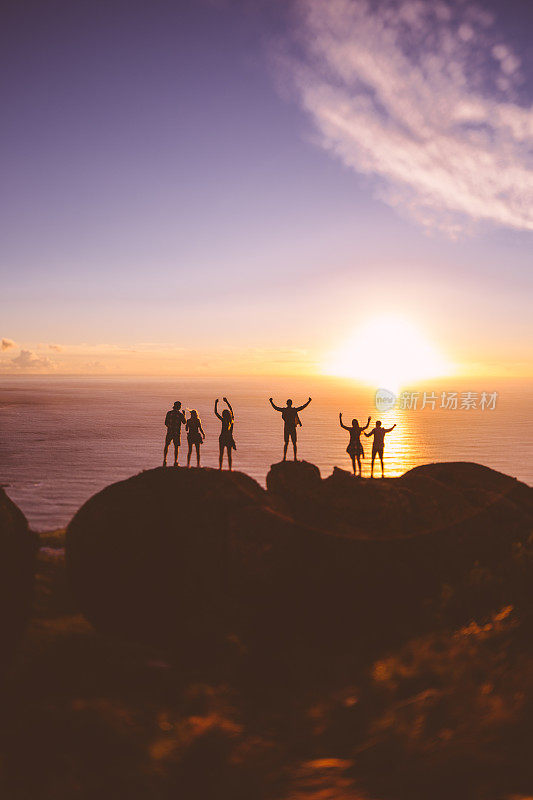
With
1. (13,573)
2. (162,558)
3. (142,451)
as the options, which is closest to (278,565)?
(162,558)

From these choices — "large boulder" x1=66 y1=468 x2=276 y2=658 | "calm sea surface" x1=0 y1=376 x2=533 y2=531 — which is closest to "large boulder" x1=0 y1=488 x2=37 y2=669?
"large boulder" x1=66 y1=468 x2=276 y2=658

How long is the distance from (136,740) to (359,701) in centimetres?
404

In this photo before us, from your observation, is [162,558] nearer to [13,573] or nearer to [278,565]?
[278,565]

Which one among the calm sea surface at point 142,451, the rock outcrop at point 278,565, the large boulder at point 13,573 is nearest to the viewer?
the rock outcrop at point 278,565

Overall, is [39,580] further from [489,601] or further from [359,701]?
[489,601]

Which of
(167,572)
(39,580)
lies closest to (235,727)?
(167,572)

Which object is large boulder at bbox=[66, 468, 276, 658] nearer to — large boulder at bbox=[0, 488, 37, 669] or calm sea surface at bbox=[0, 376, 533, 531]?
large boulder at bbox=[0, 488, 37, 669]

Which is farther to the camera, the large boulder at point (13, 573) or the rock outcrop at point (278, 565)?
the large boulder at point (13, 573)

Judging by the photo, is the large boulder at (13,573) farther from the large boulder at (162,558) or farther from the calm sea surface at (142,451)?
the calm sea surface at (142,451)

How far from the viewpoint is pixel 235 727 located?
324 inches

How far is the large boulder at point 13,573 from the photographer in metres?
10.6

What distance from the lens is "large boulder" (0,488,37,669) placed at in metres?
10.6

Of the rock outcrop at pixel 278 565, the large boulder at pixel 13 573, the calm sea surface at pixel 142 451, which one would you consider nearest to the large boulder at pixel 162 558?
the rock outcrop at pixel 278 565

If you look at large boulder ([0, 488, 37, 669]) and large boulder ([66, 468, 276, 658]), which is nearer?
large boulder ([66, 468, 276, 658])
